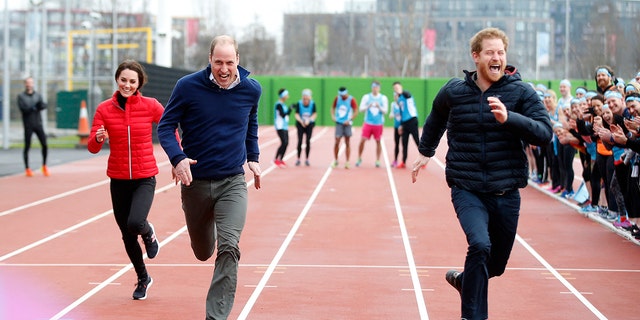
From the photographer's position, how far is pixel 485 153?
7258 millimetres

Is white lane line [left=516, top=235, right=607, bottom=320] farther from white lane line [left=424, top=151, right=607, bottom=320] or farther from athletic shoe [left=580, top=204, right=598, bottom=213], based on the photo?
athletic shoe [left=580, top=204, right=598, bottom=213]

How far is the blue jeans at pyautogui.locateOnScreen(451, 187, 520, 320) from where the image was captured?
284 inches

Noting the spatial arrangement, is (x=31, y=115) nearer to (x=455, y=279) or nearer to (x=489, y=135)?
(x=455, y=279)

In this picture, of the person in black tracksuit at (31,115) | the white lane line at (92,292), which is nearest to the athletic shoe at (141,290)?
the white lane line at (92,292)

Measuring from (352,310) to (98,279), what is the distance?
2.68 meters

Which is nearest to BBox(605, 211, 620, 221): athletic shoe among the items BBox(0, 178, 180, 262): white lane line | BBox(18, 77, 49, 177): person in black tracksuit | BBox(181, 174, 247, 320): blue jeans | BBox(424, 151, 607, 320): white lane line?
BBox(424, 151, 607, 320): white lane line

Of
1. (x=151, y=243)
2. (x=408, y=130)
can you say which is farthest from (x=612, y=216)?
(x=408, y=130)

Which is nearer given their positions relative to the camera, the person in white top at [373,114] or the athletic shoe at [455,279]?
the athletic shoe at [455,279]

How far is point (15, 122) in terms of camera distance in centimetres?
5581

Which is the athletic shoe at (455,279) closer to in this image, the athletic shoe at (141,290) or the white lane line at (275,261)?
the white lane line at (275,261)

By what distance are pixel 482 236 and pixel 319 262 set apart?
13.9 feet

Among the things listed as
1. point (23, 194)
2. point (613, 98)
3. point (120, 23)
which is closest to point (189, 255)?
point (613, 98)

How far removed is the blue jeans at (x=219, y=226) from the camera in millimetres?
7316

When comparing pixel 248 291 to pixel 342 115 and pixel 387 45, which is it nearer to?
pixel 342 115
